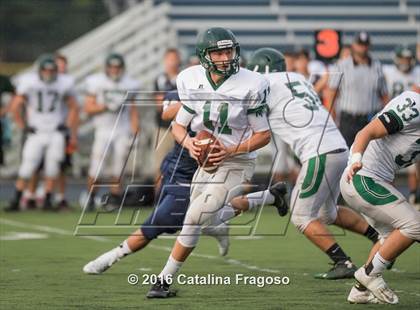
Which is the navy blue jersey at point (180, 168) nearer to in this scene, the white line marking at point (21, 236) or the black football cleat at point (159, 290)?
the black football cleat at point (159, 290)

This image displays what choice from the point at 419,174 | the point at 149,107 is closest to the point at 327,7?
the point at 149,107

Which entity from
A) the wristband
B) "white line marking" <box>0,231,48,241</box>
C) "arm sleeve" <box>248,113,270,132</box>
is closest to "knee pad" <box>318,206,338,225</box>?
"arm sleeve" <box>248,113,270,132</box>

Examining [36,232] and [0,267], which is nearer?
[0,267]

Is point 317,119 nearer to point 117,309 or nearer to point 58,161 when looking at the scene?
point 117,309

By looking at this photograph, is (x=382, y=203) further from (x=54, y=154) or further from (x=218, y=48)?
(x=54, y=154)

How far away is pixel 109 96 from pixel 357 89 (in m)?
2.94

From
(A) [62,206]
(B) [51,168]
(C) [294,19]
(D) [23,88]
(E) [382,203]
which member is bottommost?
(A) [62,206]

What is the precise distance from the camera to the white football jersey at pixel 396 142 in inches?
226

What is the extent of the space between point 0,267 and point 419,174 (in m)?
5.70

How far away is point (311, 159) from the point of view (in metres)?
7.21

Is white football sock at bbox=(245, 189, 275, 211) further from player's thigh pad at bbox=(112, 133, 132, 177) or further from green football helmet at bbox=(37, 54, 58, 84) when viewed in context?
green football helmet at bbox=(37, 54, 58, 84)

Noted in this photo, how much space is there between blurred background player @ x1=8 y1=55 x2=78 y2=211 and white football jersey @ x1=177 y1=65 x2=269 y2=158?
6.19 meters

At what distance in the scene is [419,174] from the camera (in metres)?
11.9

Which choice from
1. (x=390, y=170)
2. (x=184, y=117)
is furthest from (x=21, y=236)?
(x=390, y=170)
